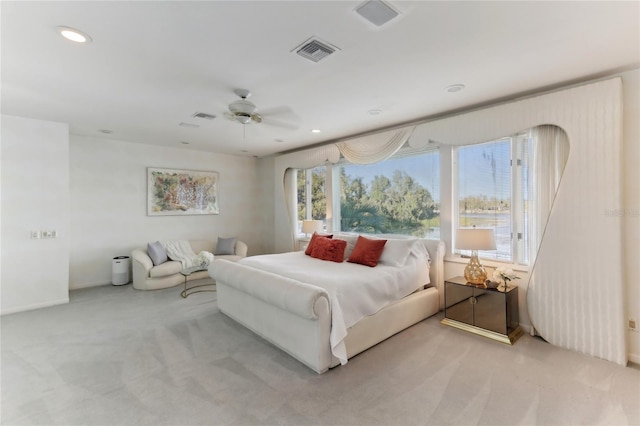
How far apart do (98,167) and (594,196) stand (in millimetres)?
7032

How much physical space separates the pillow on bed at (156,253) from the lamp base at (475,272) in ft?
16.2

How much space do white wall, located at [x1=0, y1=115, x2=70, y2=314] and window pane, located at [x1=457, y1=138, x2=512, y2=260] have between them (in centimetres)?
569

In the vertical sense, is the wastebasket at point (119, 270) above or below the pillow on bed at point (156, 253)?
below

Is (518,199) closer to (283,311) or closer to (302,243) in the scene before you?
(283,311)

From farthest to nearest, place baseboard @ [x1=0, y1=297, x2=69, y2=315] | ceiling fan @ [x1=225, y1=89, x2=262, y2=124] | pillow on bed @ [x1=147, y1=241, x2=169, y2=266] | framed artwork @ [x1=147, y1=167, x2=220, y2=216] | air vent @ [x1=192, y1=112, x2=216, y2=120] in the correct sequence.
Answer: framed artwork @ [x1=147, y1=167, x2=220, y2=216]
pillow on bed @ [x1=147, y1=241, x2=169, y2=266]
baseboard @ [x1=0, y1=297, x2=69, y2=315]
air vent @ [x1=192, y1=112, x2=216, y2=120]
ceiling fan @ [x1=225, y1=89, x2=262, y2=124]

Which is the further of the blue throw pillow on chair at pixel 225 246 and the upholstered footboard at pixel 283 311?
the blue throw pillow on chair at pixel 225 246

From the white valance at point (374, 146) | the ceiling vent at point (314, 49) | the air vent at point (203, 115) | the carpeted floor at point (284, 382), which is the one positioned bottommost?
the carpeted floor at point (284, 382)

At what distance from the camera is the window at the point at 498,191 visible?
3.34 m

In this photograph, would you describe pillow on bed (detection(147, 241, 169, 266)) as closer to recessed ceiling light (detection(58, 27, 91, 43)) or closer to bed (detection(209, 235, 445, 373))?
bed (detection(209, 235, 445, 373))

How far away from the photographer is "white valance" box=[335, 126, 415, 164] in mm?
4224

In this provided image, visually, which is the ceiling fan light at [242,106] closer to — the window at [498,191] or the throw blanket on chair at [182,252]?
the window at [498,191]

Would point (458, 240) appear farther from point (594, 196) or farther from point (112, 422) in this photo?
point (112, 422)

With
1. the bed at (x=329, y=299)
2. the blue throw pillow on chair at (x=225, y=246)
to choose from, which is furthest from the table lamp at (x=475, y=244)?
the blue throw pillow on chair at (x=225, y=246)

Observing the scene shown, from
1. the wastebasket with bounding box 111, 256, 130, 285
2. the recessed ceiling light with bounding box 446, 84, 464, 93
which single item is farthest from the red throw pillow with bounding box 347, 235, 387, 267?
the wastebasket with bounding box 111, 256, 130, 285
